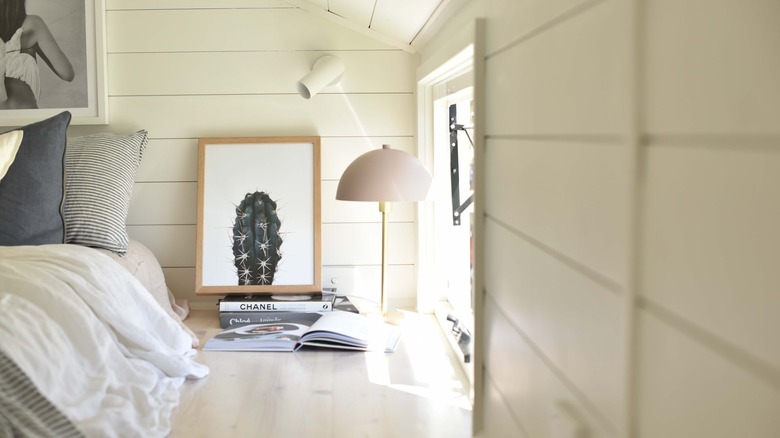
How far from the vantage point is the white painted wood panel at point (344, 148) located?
3020 mm

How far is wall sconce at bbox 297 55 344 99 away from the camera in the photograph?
2783 millimetres

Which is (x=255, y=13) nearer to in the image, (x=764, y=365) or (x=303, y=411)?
(x=303, y=411)

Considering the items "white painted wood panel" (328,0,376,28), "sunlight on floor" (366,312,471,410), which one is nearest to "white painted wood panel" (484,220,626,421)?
"sunlight on floor" (366,312,471,410)

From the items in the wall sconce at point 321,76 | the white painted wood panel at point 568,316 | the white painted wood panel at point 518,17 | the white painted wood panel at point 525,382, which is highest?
the wall sconce at point 321,76

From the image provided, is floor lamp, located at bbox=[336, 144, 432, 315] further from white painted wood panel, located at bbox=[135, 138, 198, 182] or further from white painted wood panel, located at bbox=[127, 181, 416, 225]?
white painted wood panel, located at bbox=[135, 138, 198, 182]

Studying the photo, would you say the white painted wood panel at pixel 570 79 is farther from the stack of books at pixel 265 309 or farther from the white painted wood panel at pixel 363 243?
the white painted wood panel at pixel 363 243

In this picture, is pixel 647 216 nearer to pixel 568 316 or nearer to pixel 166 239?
pixel 568 316

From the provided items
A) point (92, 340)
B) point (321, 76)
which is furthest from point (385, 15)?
point (92, 340)

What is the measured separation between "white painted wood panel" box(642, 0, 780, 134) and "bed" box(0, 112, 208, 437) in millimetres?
1363

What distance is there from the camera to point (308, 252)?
296cm

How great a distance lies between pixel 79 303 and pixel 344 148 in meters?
1.31

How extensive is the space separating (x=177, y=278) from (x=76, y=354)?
1.21m

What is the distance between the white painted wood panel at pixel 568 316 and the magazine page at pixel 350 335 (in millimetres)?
1154

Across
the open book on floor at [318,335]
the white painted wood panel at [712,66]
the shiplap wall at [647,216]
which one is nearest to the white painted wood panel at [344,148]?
the open book on floor at [318,335]
